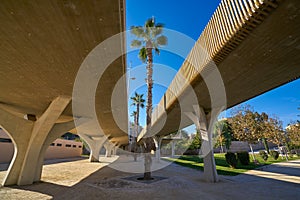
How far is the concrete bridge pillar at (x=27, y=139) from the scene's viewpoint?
31.1ft

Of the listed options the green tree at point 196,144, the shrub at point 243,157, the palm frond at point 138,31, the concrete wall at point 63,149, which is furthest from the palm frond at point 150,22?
the green tree at point 196,144

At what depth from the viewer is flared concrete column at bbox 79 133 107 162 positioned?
86.9 ft

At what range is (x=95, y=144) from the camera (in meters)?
28.1

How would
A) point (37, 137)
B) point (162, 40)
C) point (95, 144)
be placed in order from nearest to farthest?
1. point (37, 137)
2. point (162, 40)
3. point (95, 144)

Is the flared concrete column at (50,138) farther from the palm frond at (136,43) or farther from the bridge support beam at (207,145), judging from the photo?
the bridge support beam at (207,145)

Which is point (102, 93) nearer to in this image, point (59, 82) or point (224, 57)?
point (59, 82)

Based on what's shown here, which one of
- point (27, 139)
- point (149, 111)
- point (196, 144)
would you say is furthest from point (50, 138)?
point (196, 144)

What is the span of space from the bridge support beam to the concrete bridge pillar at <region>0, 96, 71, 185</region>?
26.4 ft

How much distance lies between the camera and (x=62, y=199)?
6.96 m

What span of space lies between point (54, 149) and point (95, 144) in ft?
31.8

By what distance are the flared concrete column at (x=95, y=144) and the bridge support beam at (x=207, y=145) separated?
1937 centimetres

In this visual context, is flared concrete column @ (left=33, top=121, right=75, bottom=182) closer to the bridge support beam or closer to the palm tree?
the palm tree

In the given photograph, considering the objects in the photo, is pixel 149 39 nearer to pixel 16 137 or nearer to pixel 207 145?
pixel 207 145

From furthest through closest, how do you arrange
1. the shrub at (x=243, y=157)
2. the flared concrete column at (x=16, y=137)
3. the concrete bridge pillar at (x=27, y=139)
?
the shrub at (x=243, y=157) < the concrete bridge pillar at (x=27, y=139) < the flared concrete column at (x=16, y=137)
